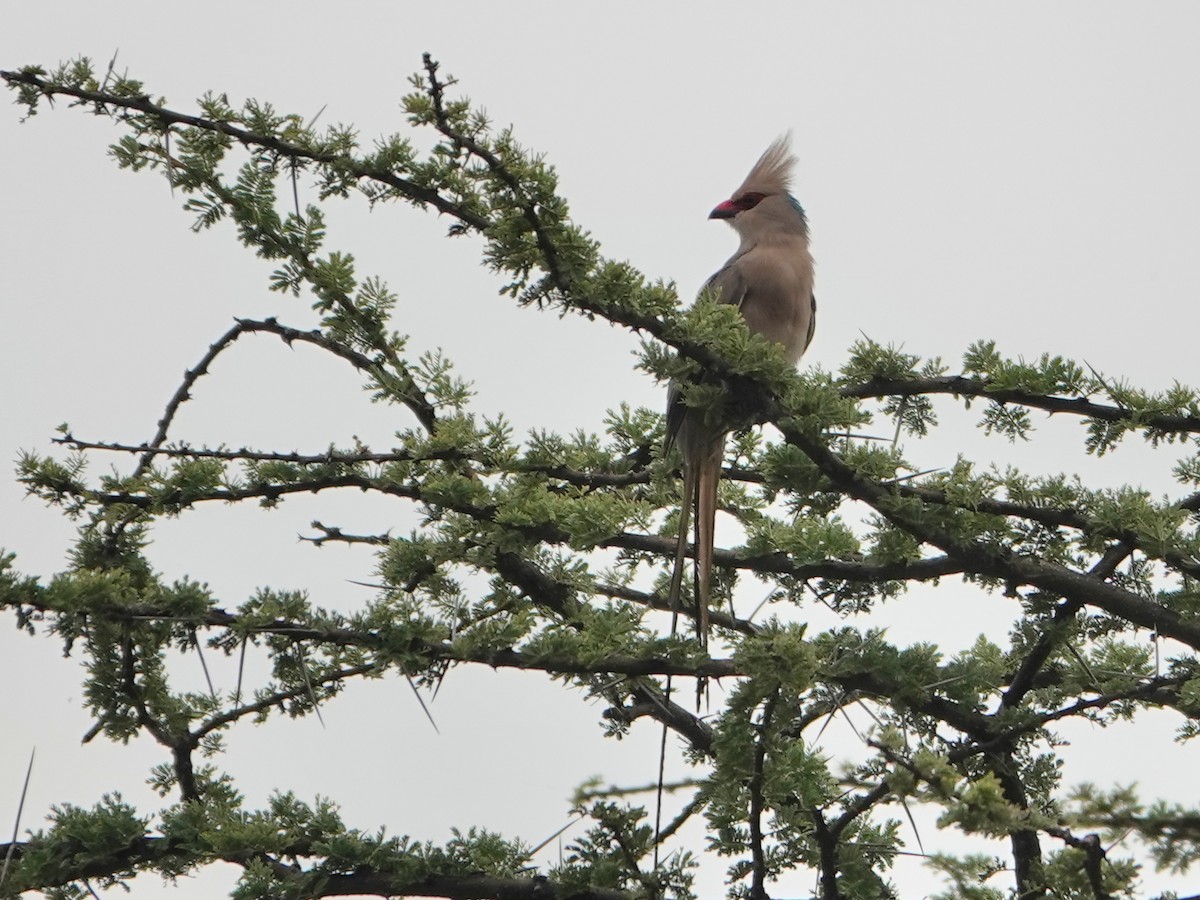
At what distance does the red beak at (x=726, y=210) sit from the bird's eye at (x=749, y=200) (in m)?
0.03

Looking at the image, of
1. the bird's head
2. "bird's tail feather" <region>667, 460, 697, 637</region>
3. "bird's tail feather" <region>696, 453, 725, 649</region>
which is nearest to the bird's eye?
the bird's head

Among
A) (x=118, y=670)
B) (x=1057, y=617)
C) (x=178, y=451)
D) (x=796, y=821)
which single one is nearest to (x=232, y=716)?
(x=118, y=670)

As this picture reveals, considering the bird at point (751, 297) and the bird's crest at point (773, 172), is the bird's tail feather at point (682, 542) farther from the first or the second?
the bird's crest at point (773, 172)

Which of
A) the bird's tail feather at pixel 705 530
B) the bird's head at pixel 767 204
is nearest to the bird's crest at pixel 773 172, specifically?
the bird's head at pixel 767 204

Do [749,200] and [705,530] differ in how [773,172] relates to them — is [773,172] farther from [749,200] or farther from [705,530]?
[705,530]

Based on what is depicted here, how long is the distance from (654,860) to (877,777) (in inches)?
21.6

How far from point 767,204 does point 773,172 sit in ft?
0.91

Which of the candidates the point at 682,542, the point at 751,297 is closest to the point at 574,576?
the point at 682,542

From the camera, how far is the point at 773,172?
6684 mm

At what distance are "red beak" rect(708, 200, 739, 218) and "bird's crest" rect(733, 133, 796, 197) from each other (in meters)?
0.07

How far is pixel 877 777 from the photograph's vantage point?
3.11 m

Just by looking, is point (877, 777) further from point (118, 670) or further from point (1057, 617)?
point (118, 670)

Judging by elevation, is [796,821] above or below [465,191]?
below

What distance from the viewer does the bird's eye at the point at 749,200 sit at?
21.5 feet
